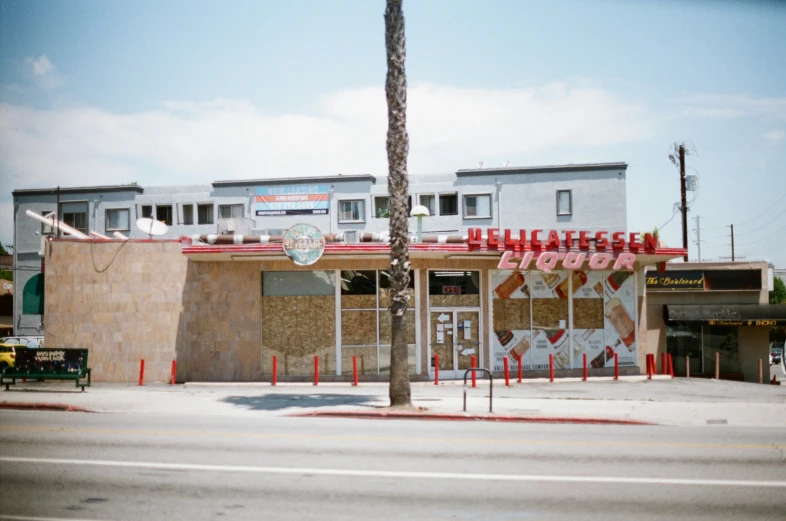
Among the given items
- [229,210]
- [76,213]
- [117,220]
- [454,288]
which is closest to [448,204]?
[229,210]

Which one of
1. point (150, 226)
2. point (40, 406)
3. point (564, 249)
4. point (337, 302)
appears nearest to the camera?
point (40, 406)

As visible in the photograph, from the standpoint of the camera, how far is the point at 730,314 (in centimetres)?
3325

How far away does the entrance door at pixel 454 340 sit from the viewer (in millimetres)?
25641

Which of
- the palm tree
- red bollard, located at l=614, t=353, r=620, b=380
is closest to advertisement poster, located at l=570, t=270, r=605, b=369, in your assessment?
red bollard, located at l=614, t=353, r=620, b=380

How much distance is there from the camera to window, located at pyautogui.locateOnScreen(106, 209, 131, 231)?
157 ft

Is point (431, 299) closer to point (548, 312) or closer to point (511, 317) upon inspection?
point (511, 317)

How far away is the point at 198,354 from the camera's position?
81.6 ft

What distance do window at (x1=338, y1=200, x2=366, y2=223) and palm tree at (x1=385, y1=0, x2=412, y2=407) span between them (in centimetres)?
2791

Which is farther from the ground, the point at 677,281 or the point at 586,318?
the point at 677,281

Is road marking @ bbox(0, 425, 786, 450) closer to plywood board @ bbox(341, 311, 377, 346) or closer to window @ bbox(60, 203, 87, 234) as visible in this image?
plywood board @ bbox(341, 311, 377, 346)

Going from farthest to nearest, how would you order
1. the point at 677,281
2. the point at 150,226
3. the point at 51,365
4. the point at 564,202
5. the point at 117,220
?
the point at 117,220
the point at 564,202
the point at 677,281
the point at 150,226
the point at 51,365

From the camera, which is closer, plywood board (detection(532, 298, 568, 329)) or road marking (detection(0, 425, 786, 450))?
road marking (detection(0, 425, 786, 450))

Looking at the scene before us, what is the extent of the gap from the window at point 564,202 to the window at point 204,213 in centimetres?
2220

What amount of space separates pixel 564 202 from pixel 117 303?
27978mm
